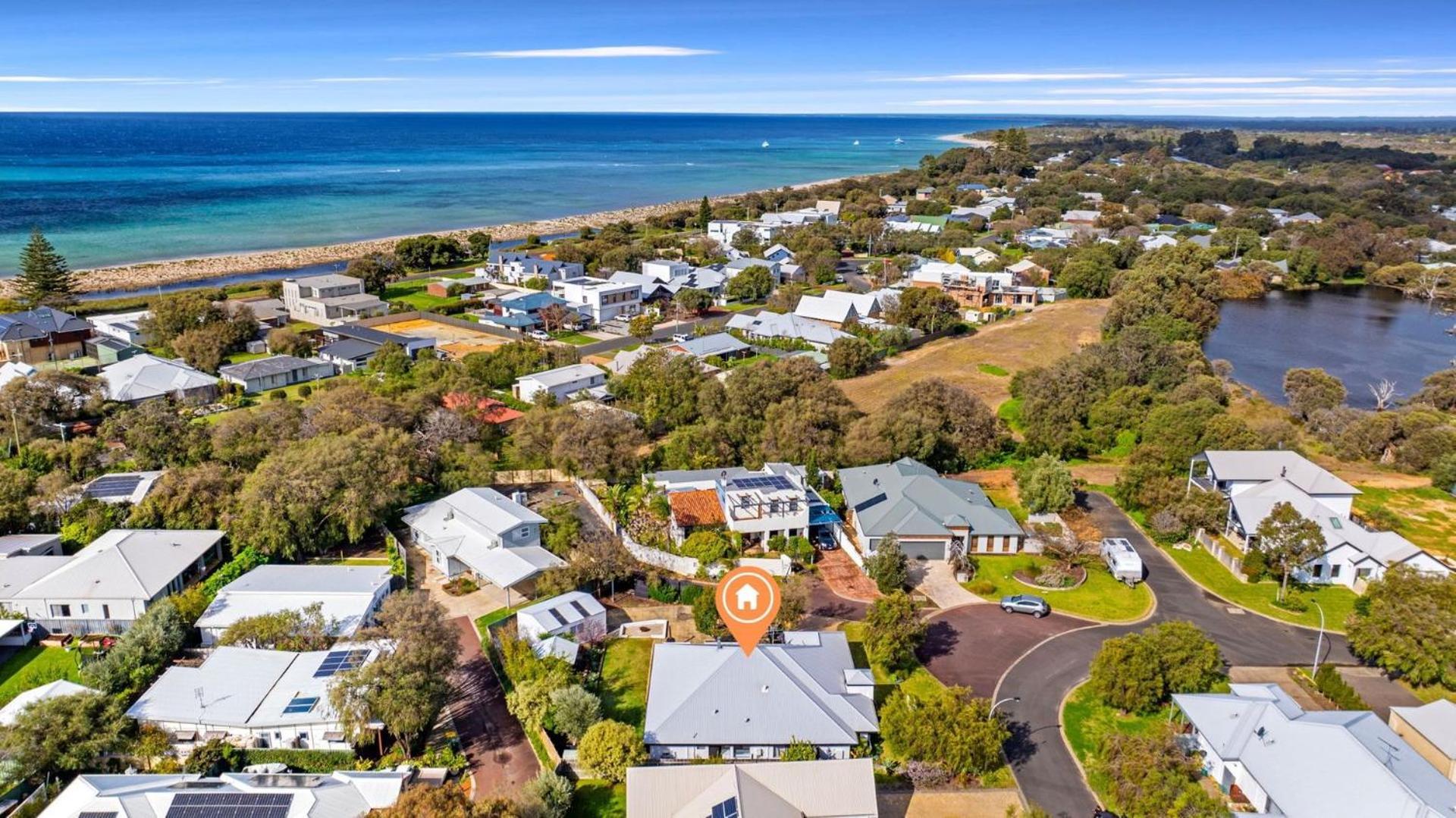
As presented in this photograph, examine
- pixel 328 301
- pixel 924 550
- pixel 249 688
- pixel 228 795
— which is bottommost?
pixel 924 550

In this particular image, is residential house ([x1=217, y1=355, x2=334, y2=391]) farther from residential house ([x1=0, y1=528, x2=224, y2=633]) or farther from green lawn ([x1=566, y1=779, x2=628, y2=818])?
green lawn ([x1=566, y1=779, x2=628, y2=818])

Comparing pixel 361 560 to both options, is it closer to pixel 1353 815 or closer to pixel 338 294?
pixel 1353 815

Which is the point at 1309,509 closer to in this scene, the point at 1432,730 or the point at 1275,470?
the point at 1275,470

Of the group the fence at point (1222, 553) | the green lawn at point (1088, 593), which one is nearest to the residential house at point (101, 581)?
the green lawn at point (1088, 593)

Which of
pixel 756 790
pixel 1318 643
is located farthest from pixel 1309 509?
pixel 756 790

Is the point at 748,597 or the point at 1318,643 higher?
the point at 748,597

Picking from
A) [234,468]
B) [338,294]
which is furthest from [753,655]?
[338,294]
